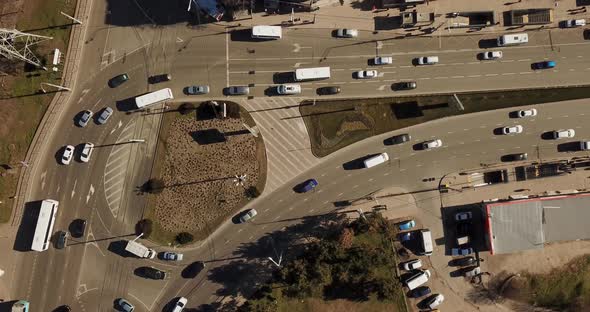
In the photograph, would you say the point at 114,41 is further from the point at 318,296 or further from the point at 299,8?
the point at 318,296

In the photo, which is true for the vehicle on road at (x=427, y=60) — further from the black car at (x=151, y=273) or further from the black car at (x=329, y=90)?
the black car at (x=151, y=273)

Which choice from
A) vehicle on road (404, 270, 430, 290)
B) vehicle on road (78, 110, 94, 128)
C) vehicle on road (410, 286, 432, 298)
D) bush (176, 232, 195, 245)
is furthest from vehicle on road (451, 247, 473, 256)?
vehicle on road (78, 110, 94, 128)

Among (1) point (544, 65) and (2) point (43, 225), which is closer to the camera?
(2) point (43, 225)

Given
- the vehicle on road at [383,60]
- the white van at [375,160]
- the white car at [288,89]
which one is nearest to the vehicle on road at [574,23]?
the vehicle on road at [383,60]

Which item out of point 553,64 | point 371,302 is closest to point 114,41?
point 371,302

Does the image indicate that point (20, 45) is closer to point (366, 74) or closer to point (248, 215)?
point (248, 215)

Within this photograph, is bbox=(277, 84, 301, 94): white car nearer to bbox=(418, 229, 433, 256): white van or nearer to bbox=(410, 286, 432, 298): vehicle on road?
bbox=(418, 229, 433, 256): white van

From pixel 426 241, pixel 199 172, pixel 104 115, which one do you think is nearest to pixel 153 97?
pixel 104 115
